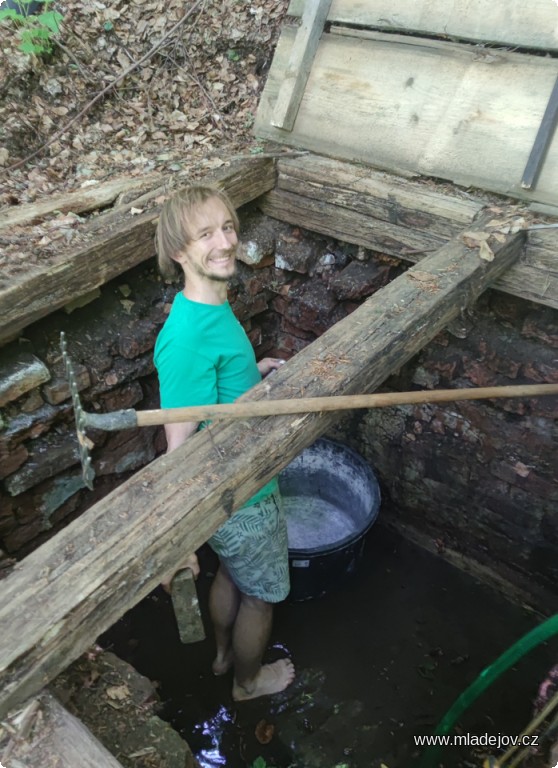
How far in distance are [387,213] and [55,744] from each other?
2.78 metres

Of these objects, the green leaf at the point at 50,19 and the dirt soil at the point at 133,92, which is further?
the green leaf at the point at 50,19

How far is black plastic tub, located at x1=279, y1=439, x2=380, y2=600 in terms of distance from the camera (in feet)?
11.1

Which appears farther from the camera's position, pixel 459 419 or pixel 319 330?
pixel 319 330

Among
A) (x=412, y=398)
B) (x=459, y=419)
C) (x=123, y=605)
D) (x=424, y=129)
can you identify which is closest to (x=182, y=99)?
(x=424, y=129)

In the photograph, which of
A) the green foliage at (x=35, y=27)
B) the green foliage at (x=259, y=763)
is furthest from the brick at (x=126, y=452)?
the green foliage at (x=35, y=27)

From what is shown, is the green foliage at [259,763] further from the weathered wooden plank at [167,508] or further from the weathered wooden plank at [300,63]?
the weathered wooden plank at [300,63]

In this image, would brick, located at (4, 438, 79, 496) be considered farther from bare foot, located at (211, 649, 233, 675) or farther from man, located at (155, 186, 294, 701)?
bare foot, located at (211, 649, 233, 675)

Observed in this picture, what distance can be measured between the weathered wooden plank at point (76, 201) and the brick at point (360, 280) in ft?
3.95

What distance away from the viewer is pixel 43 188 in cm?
345

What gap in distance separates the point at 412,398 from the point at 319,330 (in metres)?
1.91

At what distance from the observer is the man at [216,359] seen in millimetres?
2225

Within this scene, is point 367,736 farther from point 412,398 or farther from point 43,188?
point 43,188

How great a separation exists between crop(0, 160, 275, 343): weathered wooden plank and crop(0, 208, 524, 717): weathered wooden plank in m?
1.34

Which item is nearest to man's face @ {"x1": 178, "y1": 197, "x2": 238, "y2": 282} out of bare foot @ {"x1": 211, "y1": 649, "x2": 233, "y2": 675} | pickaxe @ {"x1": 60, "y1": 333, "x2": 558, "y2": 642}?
pickaxe @ {"x1": 60, "y1": 333, "x2": 558, "y2": 642}
